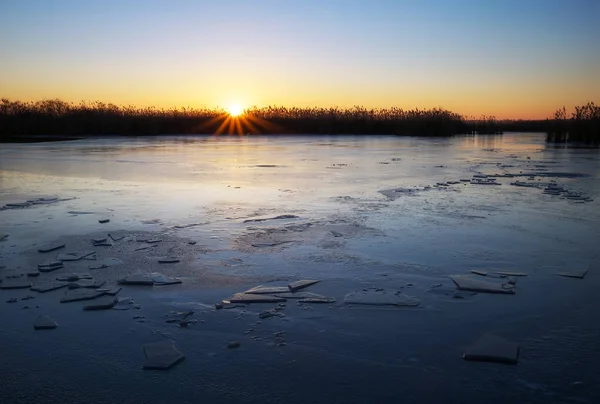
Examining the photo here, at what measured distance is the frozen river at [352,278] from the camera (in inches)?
104

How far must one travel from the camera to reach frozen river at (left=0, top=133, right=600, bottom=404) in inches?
104

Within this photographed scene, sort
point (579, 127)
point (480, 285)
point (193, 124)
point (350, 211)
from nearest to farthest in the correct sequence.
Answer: point (480, 285) < point (350, 211) < point (579, 127) < point (193, 124)

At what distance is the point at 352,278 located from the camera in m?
4.44

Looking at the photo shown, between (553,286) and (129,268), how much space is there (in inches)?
147

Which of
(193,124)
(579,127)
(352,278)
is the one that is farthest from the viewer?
(193,124)

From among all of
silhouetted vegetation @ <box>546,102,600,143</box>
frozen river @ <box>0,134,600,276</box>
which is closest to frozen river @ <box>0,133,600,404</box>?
frozen river @ <box>0,134,600,276</box>

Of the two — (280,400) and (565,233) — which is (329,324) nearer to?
(280,400)

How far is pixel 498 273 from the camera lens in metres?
4.55

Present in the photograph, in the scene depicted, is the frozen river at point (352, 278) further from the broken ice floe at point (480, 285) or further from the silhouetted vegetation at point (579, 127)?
the silhouetted vegetation at point (579, 127)

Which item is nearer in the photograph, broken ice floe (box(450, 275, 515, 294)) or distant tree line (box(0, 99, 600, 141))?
broken ice floe (box(450, 275, 515, 294))

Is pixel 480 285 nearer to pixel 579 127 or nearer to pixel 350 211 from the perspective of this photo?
pixel 350 211

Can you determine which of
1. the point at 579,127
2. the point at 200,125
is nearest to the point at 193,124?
the point at 200,125

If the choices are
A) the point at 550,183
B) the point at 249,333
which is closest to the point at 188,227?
the point at 249,333

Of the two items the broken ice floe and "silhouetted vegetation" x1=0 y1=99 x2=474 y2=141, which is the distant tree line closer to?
"silhouetted vegetation" x1=0 y1=99 x2=474 y2=141
